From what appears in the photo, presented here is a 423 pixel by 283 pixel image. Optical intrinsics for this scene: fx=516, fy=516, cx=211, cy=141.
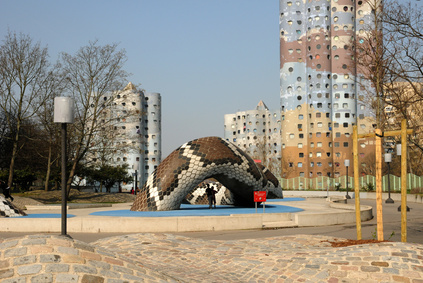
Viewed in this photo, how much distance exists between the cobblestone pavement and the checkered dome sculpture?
1133 cm

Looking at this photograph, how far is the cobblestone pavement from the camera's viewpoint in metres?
4.46

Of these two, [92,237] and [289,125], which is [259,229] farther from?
[289,125]

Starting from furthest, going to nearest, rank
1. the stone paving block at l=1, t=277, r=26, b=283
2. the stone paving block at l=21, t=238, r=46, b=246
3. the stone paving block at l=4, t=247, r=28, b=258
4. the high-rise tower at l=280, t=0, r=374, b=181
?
the high-rise tower at l=280, t=0, r=374, b=181, the stone paving block at l=21, t=238, r=46, b=246, the stone paving block at l=4, t=247, r=28, b=258, the stone paving block at l=1, t=277, r=26, b=283

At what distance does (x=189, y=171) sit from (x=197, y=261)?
1372cm

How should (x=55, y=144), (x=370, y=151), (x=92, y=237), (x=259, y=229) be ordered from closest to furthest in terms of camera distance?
(x=92, y=237)
(x=259, y=229)
(x=55, y=144)
(x=370, y=151)

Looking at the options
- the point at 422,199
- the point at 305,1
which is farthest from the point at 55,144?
→ the point at 305,1

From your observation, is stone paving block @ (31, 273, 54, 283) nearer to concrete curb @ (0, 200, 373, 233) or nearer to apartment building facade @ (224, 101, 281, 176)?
concrete curb @ (0, 200, 373, 233)

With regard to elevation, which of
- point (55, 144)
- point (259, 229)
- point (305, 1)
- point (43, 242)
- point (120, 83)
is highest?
point (305, 1)

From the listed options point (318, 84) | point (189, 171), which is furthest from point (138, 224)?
point (318, 84)

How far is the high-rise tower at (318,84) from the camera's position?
91875mm

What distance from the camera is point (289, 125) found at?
312 ft

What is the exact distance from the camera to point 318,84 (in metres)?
93.1

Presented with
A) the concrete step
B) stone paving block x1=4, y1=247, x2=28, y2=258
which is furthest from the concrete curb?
stone paving block x1=4, y1=247, x2=28, y2=258

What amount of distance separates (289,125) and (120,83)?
204 feet
